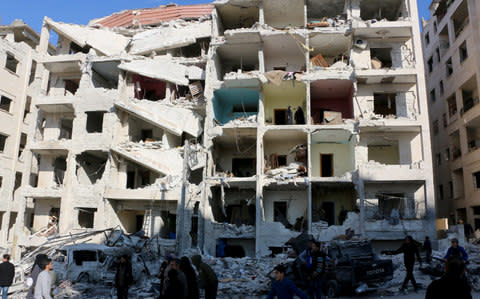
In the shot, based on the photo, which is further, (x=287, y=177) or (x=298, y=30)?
(x=298, y=30)

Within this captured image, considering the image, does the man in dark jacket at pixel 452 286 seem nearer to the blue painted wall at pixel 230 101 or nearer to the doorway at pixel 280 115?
the blue painted wall at pixel 230 101

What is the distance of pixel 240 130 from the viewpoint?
26391 mm

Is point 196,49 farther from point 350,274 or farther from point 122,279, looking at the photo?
point 122,279

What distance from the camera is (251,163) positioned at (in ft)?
96.7

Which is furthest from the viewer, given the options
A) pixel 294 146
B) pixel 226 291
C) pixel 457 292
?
pixel 294 146

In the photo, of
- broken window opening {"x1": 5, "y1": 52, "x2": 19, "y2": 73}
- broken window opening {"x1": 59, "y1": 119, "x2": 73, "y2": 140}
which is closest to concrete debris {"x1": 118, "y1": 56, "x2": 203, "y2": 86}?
broken window opening {"x1": 59, "y1": 119, "x2": 73, "y2": 140}

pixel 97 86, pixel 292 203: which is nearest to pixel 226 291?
pixel 292 203

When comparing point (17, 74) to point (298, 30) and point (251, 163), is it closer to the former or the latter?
point (251, 163)

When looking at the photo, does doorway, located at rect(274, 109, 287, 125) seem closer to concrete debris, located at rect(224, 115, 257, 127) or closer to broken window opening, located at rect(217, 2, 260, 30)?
concrete debris, located at rect(224, 115, 257, 127)

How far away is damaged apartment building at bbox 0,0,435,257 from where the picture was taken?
24531 millimetres

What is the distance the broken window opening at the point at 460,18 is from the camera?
29867mm

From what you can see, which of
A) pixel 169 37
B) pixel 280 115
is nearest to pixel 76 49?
pixel 169 37

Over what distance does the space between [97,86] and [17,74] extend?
811 centimetres

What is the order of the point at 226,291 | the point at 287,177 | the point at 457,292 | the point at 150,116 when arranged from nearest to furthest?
the point at 457,292, the point at 226,291, the point at 287,177, the point at 150,116
